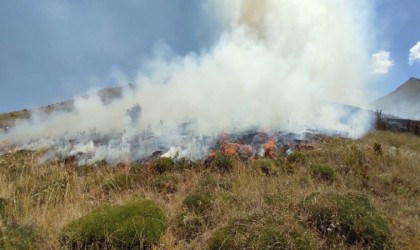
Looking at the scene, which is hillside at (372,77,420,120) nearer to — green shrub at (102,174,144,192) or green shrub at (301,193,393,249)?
green shrub at (102,174,144,192)

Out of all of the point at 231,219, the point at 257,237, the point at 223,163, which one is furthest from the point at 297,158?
the point at 257,237

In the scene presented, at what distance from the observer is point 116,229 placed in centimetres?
424

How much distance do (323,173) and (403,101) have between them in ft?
130

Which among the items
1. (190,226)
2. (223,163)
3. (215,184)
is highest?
(223,163)

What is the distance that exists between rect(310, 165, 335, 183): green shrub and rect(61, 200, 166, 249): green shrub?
4.15m

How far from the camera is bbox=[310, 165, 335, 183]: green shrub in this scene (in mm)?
7714

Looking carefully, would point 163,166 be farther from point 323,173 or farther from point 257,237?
point 257,237

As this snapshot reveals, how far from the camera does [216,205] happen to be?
531cm

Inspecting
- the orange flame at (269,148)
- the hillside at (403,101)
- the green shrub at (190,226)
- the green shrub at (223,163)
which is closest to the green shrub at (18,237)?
the green shrub at (190,226)

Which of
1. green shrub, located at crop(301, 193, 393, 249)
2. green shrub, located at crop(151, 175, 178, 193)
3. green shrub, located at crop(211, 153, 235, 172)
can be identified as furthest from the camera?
green shrub, located at crop(211, 153, 235, 172)

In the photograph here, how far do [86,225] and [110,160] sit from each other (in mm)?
10013

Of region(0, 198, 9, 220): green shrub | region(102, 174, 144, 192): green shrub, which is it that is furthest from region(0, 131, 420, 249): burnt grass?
region(102, 174, 144, 192): green shrub

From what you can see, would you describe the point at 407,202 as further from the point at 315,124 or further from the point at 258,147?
the point at 315,124

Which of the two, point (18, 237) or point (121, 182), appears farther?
point (121, 182)
